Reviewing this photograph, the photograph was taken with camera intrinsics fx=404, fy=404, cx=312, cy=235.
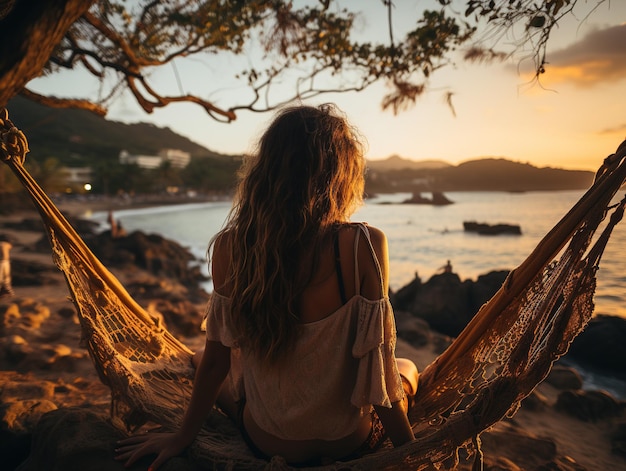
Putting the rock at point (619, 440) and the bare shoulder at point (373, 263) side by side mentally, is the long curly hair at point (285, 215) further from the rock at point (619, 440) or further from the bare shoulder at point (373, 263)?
the rock at point (619, 440)

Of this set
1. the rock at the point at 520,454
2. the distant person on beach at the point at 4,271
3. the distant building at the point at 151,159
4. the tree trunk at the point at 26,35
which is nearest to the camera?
the tree trunk at the point at 26,35

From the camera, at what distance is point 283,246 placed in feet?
3.05

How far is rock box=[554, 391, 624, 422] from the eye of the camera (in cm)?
266

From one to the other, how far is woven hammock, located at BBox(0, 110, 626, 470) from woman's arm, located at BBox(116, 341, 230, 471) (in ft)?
0.17

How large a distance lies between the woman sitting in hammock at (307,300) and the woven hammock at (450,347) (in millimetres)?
106

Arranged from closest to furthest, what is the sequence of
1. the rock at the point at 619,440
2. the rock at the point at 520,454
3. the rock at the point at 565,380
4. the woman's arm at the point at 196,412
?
the woman's arm at the point at 196,412, the rock at the point at 520,454, the rock at the point at 619,440, the rock at the point at 565,380

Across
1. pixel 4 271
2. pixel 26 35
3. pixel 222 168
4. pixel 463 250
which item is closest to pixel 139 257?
pixel 4 271

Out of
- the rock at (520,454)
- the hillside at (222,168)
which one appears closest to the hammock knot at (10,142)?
the rock at (520,454)

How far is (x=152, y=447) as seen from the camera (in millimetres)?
1149

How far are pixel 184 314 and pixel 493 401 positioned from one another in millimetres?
3749

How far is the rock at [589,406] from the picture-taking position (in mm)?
2662

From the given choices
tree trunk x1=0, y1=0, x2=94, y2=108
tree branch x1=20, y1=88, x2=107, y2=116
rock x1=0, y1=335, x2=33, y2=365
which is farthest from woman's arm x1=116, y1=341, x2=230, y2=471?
rock x1=0, y1=335, x2=33, y2=365

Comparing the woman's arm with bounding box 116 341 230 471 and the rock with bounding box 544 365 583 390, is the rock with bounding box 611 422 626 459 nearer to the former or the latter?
the rock with bounding box 544 365 583 390

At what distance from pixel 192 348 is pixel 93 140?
72.0 meters
